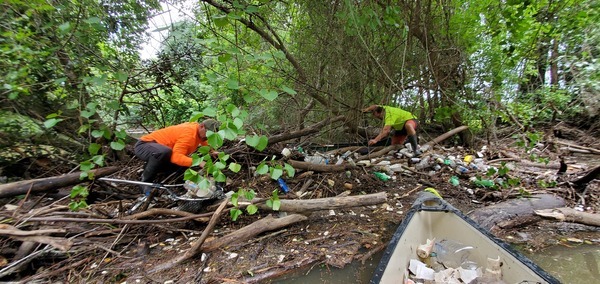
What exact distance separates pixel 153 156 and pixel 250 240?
1.59 meters

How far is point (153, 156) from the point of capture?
3.07m

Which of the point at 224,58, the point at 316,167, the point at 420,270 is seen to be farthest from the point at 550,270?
the point at 224,58

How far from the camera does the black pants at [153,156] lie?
10.0ft

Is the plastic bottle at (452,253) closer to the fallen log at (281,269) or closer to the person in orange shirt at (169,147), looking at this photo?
the fallen log at (281,269)

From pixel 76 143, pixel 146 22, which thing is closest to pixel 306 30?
pixel 146 22

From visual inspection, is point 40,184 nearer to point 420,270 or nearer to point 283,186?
point 283,186

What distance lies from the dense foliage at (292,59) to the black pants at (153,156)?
0.34 meters

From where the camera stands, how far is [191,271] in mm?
2305

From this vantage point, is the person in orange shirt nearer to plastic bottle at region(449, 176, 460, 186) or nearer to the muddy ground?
the muddy ground

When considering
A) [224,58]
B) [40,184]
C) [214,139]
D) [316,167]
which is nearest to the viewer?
[214,139]

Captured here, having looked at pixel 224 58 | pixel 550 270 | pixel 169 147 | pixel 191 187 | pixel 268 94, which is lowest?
pixel 550 270

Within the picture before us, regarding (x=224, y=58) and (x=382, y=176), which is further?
(x=382, y=176)

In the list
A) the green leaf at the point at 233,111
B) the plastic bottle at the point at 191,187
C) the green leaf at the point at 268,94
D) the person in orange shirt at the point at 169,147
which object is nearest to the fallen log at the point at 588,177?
the green leaf at the point at 268,94

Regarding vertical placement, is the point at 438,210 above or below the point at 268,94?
below
